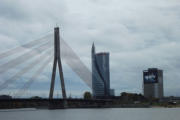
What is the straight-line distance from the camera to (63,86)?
212ft

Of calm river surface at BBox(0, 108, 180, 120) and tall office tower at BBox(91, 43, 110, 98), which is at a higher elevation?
tall office tower at BBox(91, 43, 110, 98)

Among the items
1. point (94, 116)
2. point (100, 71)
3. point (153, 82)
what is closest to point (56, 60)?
point (94, 116)

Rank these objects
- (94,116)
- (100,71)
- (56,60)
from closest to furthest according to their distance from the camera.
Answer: (94,116)
(56,60)
(100,71)

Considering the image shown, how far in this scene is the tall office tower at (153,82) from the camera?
625 feet

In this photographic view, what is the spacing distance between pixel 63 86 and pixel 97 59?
10431cm

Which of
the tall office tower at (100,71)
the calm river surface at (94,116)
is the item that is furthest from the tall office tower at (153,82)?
the calm river surface at (94,116)

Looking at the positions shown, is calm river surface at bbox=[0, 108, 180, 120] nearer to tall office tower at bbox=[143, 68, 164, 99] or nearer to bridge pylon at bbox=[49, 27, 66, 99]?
bridge pylon at bbox=[49, 27, 66, 99]

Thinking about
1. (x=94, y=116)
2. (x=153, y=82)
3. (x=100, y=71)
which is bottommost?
(x=94, y=116)

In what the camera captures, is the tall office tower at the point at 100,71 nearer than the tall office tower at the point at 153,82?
Yes

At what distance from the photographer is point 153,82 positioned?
193875 mm

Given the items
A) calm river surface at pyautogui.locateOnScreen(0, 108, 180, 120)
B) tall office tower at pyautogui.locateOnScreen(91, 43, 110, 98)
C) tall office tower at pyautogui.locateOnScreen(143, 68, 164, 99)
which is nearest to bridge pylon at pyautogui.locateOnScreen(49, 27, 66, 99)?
calm river surface at pyautogui.locateOnScreen(0, 108, 180, 120)

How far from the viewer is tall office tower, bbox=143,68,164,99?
190500 millimetres

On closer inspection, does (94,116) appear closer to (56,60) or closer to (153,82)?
(56,60)

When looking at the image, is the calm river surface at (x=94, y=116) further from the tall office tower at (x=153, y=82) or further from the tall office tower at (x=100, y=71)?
the tall office tower at (x=153, y=82)
